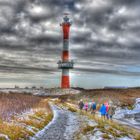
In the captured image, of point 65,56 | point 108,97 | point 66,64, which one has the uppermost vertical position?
point 65,56

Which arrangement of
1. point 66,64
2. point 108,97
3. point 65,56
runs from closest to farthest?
point 108,97, point 65,56, point 66,64

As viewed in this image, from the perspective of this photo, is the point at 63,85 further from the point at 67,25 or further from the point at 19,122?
the point at 19,122

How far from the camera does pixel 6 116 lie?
85.2 ft

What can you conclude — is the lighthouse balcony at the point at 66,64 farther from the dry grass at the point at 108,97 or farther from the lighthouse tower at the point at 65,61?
the dry grass at the point at 108,97

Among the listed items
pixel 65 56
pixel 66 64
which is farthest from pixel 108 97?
pixel 65 56

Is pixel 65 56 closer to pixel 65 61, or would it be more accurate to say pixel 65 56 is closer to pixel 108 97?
pixel 65 61

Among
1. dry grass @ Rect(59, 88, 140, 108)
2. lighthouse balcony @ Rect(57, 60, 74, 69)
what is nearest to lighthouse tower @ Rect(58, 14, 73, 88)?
lighthouse balcony @ Rect(57, 60, 74, 69)

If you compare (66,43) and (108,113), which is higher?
(66,43)

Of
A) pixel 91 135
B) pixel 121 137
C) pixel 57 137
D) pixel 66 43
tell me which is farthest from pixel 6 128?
pixel 66 43

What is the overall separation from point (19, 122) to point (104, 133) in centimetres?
650

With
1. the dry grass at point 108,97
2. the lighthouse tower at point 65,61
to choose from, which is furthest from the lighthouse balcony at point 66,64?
the dry grass at point 108,97

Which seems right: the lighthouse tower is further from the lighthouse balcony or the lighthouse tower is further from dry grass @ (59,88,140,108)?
dry grass @ (59,88,140,108)

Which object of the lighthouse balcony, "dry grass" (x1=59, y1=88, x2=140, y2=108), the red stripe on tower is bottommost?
"dry grass" (x1=59, y1=88, x2=140, y2=108)

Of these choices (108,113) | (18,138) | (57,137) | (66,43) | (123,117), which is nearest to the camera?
(18,138)
